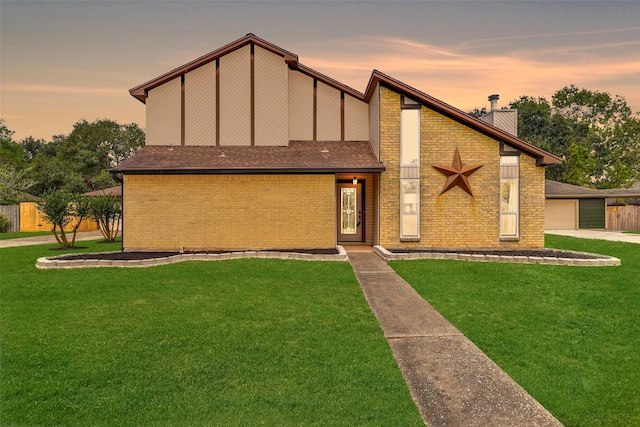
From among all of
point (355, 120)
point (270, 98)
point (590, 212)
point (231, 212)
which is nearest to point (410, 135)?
point (355, 120)

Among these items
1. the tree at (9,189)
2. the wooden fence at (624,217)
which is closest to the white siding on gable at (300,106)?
the tree at (9,189)

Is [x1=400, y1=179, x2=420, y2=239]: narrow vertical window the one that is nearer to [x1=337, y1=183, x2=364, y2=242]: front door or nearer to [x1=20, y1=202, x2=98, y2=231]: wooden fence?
[x1=337, y1=183, x2=364, y2=242]: front door

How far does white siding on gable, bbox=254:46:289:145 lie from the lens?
48.4ft

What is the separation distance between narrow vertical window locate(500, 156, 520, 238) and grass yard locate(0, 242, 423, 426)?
8506 mm

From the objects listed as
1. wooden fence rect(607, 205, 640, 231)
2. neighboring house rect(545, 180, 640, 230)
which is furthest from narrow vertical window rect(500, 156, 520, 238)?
wooden fence rect(607, 205, 640, 231)

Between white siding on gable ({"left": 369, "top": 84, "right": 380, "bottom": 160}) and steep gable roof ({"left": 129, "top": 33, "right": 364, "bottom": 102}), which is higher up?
steep gable roof ({"left": 129, "top": 33, "right": 364, "bottom": 102})

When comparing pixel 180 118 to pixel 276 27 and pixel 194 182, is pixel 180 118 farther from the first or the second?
pixel 276 27

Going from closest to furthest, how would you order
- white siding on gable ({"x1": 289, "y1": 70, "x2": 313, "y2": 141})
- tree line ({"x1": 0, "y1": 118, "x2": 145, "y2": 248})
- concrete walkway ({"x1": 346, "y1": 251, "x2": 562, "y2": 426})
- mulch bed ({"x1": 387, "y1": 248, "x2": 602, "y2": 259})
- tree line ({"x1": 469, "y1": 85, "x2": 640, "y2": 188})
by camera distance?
concrete walkway ({"x1": 346, "y1": 251, "x2": 562, "y2": 426}) → mulch bed ({"x1": 387, "y1": 248, "x2": 602, "y2": 259}) → white siding on gable ({"x1": 289, "y1": 70, "x2": 313, "y2": 141}) → tree line ({"x1": 0, "y1": 118, "x2": 145, "y2": 248}) → tree line ({"x1": 469, "y1": 85, "x2": 640, "y2": 188})

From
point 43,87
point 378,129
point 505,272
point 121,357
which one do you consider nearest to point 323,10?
point 378,129

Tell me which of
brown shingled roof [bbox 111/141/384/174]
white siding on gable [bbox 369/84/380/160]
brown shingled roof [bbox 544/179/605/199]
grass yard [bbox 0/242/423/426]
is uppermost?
white siding on gable [bbox 369/84/380/160]

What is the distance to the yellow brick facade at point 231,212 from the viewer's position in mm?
13109

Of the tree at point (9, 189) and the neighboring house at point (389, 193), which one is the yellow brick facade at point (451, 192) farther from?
the tree at point (9, 189)

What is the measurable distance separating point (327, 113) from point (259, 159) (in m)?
4.10

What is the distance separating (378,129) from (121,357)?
451 inches
